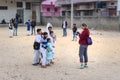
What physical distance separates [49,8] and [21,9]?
15.9ft

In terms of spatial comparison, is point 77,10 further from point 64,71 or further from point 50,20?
point 64,71

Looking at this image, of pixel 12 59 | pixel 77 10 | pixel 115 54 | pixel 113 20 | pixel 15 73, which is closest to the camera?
pixel 15 73

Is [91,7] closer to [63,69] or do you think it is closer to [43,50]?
[43,50]

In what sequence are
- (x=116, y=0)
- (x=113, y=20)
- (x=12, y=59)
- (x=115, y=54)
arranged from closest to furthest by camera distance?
1. (x=12, y=59)
2. (x=115, y=54)
3. (x=113, y=20)
4. (x=116, y=0)

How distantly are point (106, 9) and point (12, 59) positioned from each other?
129 ft

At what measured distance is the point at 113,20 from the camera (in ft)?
165

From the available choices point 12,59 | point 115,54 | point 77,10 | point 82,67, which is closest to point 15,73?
point 82,67

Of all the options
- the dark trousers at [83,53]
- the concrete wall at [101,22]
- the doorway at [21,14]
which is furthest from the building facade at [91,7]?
the dark trousers at [83,53]

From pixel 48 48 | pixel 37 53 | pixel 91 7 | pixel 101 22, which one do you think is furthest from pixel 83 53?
pixel 91 7

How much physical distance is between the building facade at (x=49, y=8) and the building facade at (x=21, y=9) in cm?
145

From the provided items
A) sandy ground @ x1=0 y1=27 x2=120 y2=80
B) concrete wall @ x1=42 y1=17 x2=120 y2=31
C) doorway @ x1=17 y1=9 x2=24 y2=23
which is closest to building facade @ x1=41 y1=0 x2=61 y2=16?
Answer: doorway @ x1=17 y1=9 x2=24 y2=23

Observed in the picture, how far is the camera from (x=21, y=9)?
7369 centimetres

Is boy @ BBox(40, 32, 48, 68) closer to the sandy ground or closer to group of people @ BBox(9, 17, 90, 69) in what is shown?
group of people @ BBox(9, 17, 90, 69)

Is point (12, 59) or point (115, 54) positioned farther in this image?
point (115, 54)
